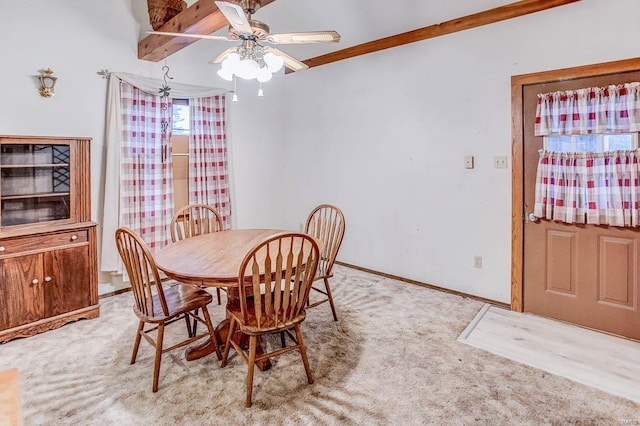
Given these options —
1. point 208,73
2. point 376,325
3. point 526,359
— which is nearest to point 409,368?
point 376,325

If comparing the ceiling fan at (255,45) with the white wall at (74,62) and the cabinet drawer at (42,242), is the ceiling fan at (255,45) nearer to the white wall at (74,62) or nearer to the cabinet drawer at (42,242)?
the white wall at (74,62)

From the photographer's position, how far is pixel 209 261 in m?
2.20

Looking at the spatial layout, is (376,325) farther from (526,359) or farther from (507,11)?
(507,11)

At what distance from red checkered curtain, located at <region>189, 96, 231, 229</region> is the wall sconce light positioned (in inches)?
49.8

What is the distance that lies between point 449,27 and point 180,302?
10.7ft

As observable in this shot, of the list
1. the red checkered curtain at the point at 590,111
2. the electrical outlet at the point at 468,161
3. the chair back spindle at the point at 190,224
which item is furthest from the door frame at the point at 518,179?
the chair back spindle at the point at 190,224

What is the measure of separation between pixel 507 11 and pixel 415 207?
188 centimetres

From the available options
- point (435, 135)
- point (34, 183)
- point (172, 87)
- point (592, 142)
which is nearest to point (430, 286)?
point (435, 135)

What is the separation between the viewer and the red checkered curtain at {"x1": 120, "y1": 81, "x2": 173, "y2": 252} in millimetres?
3533

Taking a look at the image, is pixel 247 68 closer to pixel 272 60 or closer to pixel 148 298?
pixel 272 60

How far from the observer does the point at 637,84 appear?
8.10 feet

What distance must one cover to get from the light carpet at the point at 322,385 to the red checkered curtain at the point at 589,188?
48.2 inches

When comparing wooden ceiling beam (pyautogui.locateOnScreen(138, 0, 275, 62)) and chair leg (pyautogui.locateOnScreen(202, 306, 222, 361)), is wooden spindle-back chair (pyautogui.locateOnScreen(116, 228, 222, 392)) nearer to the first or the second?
chair leg (pyautogui.locateOnScreen(202, 306, 222, 361))

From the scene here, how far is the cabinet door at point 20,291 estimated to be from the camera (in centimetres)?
259
